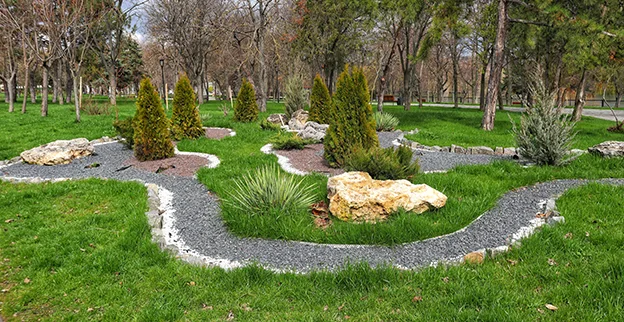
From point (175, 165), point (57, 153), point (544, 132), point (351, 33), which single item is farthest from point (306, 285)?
point (351, 33)

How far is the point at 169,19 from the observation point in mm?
29297

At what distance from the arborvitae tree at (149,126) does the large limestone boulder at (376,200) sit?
556cm

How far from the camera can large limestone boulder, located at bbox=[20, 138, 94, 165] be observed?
8.87 m

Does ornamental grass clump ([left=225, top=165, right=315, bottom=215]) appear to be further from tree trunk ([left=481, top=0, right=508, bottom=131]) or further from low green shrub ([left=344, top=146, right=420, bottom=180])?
tree trunk ([left=481, top=0, right=508, bottom=131])

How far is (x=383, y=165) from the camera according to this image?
612cm

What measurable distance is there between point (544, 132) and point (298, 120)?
9.68 meters

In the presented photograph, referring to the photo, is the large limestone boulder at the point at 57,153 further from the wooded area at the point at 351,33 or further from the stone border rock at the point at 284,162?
the wooded area at the point at 351,33

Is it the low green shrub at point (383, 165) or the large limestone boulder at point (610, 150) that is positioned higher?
the large limestone boulder at point (610, 150)

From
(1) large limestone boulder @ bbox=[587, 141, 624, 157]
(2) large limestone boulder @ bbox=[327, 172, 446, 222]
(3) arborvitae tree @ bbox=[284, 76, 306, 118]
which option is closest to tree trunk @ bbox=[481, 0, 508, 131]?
(1) large limestone boulder @ bbox=[587, 141, 624, 157]

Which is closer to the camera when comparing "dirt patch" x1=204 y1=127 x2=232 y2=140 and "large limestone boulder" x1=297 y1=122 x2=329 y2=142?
"large limestone boulder" x1=297 y1=122 x2=329 y2=142

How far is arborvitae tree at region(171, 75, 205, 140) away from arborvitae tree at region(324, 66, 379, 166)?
5.84 metres

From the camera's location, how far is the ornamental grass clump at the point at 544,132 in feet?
23.6

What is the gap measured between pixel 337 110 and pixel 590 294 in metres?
5.74

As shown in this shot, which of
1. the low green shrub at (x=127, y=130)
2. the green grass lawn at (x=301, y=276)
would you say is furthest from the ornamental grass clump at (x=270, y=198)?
the low green shrub at (x=127, y=130)
